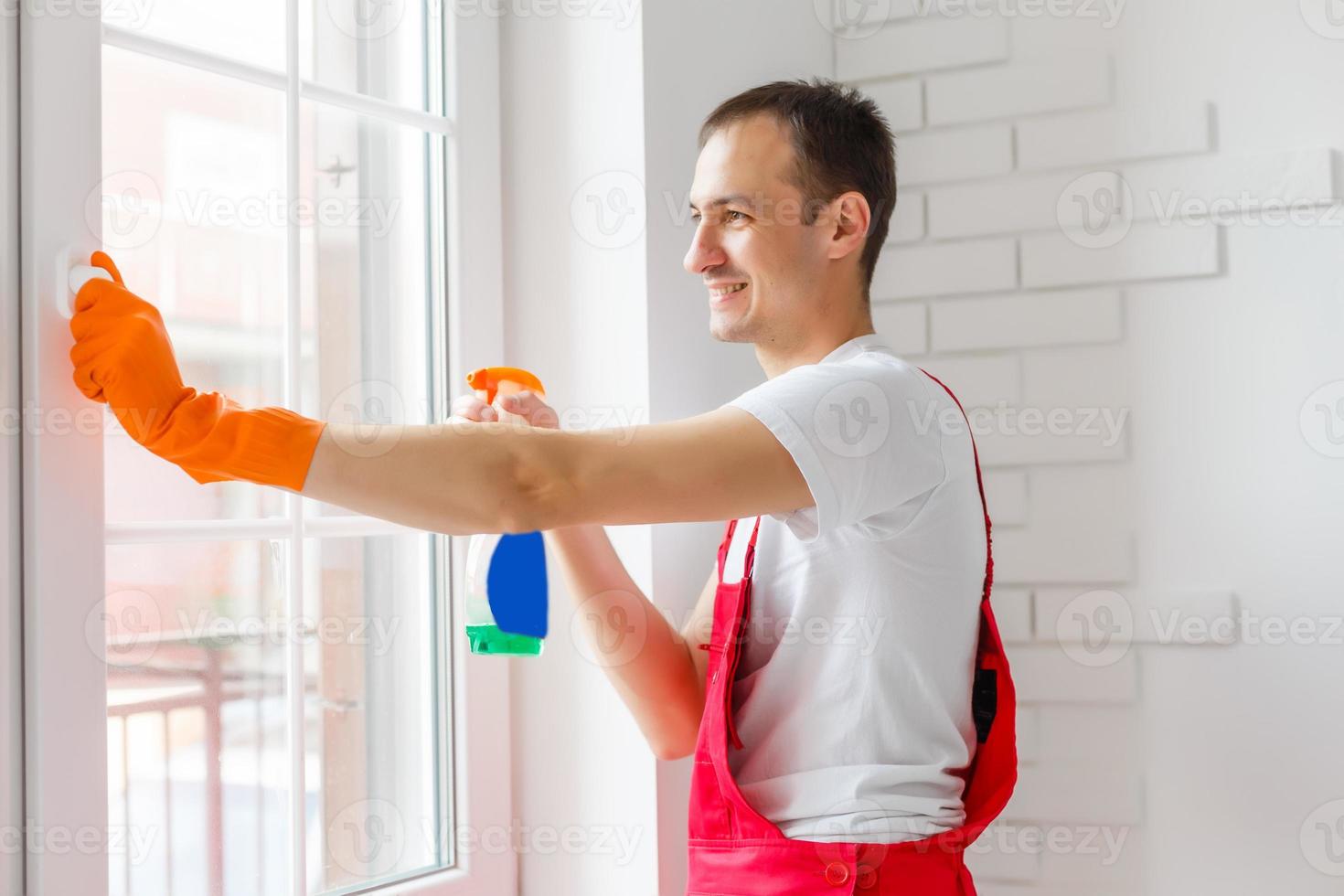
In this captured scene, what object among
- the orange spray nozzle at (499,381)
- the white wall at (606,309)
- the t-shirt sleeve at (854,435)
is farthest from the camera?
the white wall at (606,309)

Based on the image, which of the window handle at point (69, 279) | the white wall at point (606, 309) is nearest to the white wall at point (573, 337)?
the white wall at point (606, 309)

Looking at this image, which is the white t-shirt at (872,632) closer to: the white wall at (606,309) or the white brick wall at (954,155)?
the white wall at (606,309)

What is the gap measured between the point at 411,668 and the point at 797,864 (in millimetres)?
540

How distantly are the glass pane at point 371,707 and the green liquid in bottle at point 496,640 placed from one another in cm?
20

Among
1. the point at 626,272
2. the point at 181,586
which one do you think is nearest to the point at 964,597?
the point at 626,272

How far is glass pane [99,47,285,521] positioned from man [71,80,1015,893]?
133 mm

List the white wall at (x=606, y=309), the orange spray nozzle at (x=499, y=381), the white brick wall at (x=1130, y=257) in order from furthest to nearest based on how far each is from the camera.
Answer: the white brick wall at (x=1130, y=257) → the white wall at (x=606, y=309) → the orange spray nozzle at (x=499, y=381)

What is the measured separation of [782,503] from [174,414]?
49 centimetres

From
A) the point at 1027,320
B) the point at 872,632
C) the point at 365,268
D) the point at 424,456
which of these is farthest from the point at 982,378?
the point at 424,456

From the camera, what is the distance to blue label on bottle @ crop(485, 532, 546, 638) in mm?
1218

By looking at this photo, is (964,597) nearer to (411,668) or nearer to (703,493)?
(703,493)

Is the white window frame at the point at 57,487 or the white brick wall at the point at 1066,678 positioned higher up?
the white window frame at the point at 57,487

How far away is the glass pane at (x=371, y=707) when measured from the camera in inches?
50.6

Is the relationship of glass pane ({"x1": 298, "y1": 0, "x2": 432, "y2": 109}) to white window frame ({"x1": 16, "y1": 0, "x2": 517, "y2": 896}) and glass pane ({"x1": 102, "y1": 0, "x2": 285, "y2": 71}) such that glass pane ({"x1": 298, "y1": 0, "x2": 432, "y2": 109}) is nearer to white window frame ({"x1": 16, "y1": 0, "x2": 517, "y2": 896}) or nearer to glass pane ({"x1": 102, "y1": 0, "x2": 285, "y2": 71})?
glass pane ({"x1": 102, "y1": 0, "x2": 285, "y2": 71})
